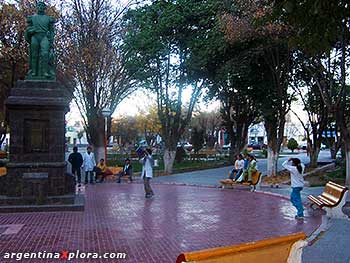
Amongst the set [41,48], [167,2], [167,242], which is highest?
[167,2]

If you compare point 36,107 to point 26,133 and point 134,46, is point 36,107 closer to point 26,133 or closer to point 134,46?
point 26,133

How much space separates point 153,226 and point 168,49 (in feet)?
60.7

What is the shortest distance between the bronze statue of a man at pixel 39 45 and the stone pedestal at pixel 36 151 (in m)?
0.53

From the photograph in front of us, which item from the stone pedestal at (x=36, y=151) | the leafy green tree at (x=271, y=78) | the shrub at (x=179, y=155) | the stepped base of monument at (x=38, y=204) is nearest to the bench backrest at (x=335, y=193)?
the stepped base of monument at (x=38, y=204)

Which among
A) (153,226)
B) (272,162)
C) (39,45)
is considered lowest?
(153,226)

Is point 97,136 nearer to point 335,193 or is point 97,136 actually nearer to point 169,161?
point 169,161

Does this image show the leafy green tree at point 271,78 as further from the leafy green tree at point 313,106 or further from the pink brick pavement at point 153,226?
the pink brick pavement at point 153,226

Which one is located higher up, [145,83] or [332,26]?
[145,83]

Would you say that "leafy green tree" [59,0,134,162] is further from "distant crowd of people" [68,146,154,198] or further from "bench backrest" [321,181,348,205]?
"bench backrest" [321,181,348,205]

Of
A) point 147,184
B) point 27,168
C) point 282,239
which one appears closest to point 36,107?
point 27,168

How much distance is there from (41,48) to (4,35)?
14.1 metres

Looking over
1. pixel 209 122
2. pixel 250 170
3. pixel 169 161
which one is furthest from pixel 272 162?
pixel 209 122

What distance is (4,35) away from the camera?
26.5 meters

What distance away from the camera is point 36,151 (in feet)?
43.5
